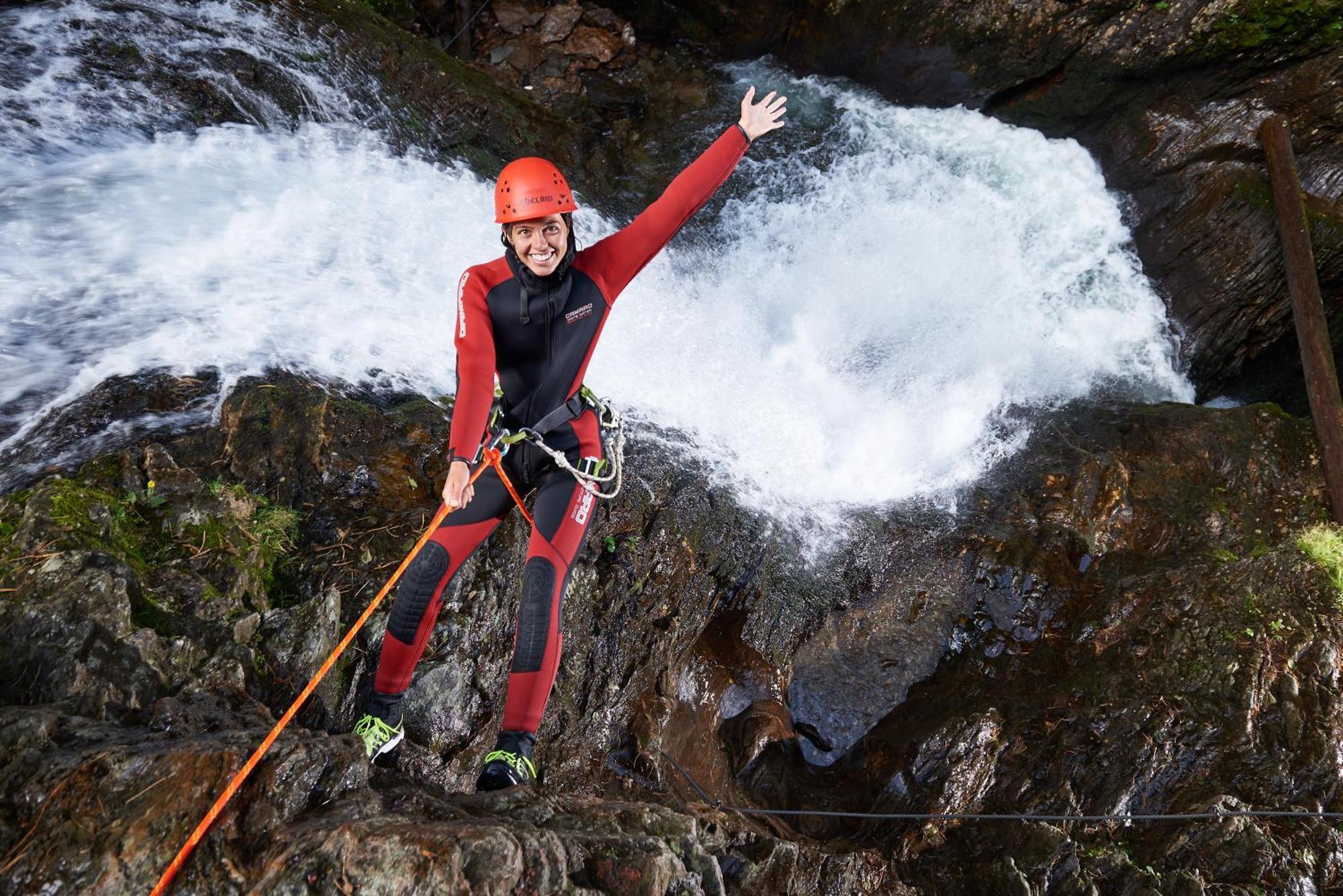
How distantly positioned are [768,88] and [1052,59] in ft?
9.65

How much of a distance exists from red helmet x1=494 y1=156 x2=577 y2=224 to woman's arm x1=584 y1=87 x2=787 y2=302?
16.6 inches

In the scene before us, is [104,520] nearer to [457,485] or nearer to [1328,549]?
[457,485]

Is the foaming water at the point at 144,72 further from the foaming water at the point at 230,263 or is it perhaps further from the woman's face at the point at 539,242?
→ the woman's face at the point at 539,242

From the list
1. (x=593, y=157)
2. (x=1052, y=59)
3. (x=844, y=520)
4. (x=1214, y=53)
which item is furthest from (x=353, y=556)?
(x=1214, y=53)

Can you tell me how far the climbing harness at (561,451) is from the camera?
A: 3.61m

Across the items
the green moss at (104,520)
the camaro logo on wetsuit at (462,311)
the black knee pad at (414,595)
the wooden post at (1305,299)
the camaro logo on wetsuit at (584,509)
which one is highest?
the wooden post at (1305,299)

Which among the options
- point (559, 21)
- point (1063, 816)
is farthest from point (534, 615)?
point (559, 21)

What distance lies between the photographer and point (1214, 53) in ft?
25.8

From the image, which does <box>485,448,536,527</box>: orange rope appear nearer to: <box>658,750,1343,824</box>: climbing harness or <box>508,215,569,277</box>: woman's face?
<box>508,215,569,277</box>: woman's face

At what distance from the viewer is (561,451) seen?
147 inches

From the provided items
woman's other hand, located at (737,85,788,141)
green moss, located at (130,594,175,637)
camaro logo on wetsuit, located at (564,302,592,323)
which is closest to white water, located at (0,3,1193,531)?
green moss, located at (130,594,175,637)

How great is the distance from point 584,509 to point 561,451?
290mm

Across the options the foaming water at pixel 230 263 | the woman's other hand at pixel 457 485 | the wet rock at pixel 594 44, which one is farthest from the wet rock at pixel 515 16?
the woman's other hand at pixel 457 485

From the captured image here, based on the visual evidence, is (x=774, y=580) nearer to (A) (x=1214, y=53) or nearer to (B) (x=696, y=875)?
(B) (x=696, y=875)
